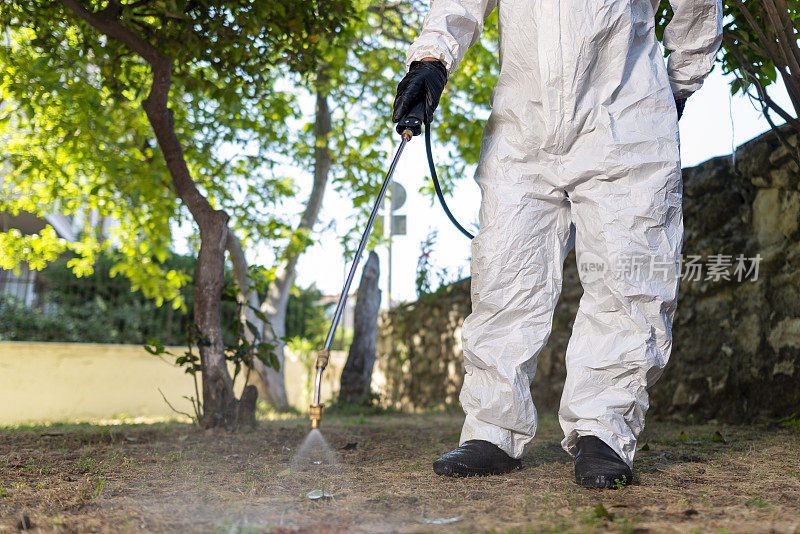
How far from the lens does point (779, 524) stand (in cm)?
124

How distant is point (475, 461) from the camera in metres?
1.87

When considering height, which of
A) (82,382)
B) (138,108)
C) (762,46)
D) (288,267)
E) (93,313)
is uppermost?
(138,108)

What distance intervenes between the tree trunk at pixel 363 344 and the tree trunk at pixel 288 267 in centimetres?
67

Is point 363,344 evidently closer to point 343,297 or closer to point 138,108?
point 138,108

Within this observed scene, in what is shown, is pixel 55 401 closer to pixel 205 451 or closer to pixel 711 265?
pixel 205 451

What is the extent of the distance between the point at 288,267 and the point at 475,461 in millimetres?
4587

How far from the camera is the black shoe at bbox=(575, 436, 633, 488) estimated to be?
65.3 inches

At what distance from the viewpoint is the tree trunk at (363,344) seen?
5758mm

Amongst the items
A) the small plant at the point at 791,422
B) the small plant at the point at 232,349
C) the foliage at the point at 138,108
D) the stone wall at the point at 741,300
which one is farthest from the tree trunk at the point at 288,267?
the small plant at the point at 791,422

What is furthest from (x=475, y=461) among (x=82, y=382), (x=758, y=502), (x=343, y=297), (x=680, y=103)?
(x=82, y=382)

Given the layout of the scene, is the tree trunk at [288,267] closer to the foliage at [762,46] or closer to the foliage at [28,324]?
the foliage at [28,324]

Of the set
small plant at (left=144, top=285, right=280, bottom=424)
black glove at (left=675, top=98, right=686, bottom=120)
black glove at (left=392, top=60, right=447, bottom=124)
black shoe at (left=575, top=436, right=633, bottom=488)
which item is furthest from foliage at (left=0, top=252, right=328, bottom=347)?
black shoe at (left=575, top=436, right=633, bottom=488)

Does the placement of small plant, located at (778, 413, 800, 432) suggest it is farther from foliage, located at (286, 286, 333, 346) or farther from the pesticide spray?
foliage, located at (286, 286, 333, 346)

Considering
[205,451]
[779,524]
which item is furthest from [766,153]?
[205,451]
